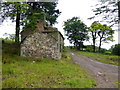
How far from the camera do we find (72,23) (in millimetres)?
41969

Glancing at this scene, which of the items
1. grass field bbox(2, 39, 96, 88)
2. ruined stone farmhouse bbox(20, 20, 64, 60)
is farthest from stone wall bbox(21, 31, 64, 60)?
grass field bbox(2, 39, 96, 88)

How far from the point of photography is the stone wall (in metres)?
13.6

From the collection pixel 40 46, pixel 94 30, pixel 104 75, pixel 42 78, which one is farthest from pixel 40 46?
pixel 94 30

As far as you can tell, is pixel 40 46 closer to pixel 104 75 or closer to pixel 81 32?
pixel 104 75

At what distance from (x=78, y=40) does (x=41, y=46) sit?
2913 cm

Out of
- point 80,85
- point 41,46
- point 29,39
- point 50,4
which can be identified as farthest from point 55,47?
point 50,4

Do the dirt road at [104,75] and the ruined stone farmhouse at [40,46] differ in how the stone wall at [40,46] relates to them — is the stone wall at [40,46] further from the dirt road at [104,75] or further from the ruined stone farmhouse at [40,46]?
the dirt road at [104,75]

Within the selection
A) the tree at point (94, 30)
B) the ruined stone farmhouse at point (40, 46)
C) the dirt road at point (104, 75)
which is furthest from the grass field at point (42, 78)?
the tree at point (94, 30)

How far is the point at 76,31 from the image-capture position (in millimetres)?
40688

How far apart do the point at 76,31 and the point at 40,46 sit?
29108 mm

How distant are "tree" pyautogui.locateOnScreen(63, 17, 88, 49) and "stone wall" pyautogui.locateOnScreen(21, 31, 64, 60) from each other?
86.7ft

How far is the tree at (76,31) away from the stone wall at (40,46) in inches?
1041

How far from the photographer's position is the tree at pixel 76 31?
39781 mm

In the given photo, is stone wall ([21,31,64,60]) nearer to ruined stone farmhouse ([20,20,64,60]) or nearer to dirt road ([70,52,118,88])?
ruined stone farmhouse ([20,20,64,60])
